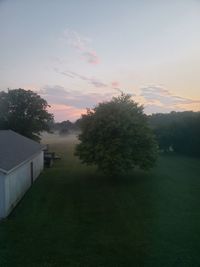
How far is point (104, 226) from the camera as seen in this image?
1309cm

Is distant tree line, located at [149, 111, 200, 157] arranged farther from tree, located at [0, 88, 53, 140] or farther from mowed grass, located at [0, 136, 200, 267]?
mowed grass, located at [0, 136, 200, 267]

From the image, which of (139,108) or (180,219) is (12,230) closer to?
(180,219)

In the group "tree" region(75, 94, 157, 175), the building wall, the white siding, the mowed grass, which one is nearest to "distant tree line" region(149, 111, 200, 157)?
"tree" region(75, 94, 157, 175)

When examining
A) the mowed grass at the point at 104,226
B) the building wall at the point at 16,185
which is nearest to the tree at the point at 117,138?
the mowed grass at the point at 104,226

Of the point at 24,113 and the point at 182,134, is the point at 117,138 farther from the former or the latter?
the point at 24,113

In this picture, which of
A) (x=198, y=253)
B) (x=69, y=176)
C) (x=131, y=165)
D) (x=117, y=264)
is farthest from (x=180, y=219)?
(x=69, y=176)

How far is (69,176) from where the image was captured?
87.7ft

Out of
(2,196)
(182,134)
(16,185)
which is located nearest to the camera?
(2,196)

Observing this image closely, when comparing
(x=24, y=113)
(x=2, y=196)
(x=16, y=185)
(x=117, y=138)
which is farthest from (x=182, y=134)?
(x=2, y=196)

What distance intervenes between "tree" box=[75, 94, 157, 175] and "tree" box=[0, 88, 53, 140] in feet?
87.6

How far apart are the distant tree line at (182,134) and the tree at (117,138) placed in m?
19.9

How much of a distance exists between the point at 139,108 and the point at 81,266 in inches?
663

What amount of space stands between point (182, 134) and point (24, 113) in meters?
24.2

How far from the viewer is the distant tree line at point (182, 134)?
45.0m
